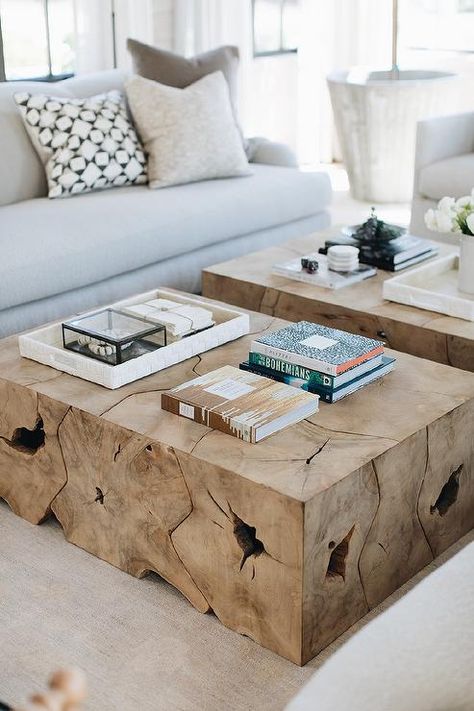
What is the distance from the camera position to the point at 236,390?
2.13m

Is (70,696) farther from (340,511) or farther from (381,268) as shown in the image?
(381,268)

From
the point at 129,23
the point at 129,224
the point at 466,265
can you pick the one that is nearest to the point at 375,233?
the point at 466,265

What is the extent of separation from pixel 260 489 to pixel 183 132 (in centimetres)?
231

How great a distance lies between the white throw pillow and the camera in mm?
3801

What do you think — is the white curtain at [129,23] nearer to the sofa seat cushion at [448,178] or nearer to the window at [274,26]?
the window at [274,26]

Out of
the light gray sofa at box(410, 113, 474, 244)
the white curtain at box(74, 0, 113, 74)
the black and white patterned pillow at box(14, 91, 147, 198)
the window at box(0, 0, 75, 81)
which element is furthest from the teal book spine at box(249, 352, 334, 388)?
the white curtain at box(74, 0, 113, 74)

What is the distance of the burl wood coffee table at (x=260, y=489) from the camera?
184 cm

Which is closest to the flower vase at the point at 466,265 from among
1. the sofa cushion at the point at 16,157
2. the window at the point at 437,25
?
the sofa cushion at the point at 16,157

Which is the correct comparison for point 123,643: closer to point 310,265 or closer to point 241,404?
point 241,404

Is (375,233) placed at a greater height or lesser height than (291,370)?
greater

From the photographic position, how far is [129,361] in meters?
2.25

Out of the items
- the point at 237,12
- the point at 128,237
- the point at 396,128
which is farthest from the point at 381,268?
the point at 237,12

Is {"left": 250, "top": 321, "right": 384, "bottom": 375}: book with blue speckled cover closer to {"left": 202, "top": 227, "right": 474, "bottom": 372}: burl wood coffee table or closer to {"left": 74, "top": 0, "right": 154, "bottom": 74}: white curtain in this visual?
{"left": 202, "top": 227, "right": 474, "bottom": 372}: burl wood coffee table

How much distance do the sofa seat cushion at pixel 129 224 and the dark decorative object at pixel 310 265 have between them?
0.69 meters
